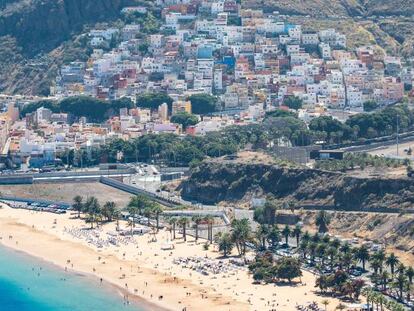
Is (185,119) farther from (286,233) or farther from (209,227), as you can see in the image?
(286,233)

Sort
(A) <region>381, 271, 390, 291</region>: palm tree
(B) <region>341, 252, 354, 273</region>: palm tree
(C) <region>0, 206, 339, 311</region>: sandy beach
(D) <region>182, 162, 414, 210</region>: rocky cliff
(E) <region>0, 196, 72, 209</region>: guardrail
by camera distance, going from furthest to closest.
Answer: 1. (E) <region>0, 196, 72, 209</region>: guardrail
2. (D) <region>182, 162, 414, 210</region>: rocky cliff
3. (B) <region>341, 252, 354, 273</region>: palm tree
4. (C) <region>0, 206, 339, 311</region>: sandy beach
5. (A) <region>381, 271, 390, 291</region>: palm tree

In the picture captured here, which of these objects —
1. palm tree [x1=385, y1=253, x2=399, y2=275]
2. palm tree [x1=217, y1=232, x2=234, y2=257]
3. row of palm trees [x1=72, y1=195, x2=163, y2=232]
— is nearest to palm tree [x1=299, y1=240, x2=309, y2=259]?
palm tree [x1=217, y1=232, x2=234, y2=257]

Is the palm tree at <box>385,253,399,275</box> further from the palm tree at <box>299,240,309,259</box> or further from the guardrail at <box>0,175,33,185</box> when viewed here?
the guardrail at <box>0,175,33,185</box>

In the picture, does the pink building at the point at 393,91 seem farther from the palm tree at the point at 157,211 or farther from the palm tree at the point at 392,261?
the palm tree at the point at 392,261

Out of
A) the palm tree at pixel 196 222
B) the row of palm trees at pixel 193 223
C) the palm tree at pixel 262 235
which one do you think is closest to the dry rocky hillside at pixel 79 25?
the row of palm trees at pixel 193 223

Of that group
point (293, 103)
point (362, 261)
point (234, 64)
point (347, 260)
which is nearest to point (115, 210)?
point (362, 261)

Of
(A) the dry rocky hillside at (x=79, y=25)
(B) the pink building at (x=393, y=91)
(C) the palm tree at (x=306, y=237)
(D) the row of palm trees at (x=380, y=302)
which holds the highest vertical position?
(A) the dry rocky hillside at (x=79, y=25)
